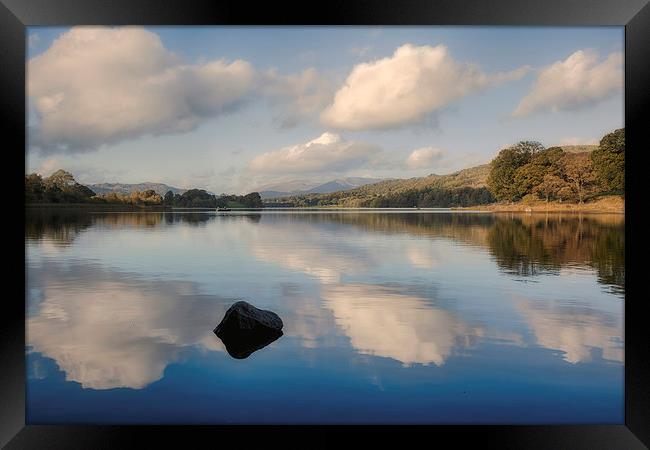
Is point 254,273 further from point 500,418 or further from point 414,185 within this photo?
point 414,185

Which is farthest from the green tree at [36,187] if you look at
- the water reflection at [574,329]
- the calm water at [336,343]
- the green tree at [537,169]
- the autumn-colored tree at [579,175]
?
the water reflection at [574,329]

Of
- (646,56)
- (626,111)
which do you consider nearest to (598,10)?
(646,56)

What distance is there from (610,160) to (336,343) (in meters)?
40.7

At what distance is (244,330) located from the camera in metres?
6.75

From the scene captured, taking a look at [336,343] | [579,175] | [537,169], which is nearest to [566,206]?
[579,175]

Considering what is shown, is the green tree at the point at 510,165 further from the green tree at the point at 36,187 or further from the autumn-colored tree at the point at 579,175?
the green tree at the point at 36,187

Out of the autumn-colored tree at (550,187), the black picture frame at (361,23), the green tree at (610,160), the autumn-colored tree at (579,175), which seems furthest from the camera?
the autumn-colored tree at (550,187)

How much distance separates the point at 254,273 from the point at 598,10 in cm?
987

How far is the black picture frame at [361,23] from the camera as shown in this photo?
383 cm

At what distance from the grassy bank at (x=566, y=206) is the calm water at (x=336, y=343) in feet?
101

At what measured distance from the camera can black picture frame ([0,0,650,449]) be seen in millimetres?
3830

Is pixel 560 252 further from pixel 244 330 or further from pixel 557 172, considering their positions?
pixel 557 172

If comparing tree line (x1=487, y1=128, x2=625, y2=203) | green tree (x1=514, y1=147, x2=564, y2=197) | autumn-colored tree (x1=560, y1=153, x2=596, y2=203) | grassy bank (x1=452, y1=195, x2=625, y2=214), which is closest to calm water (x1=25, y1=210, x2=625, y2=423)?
grassy bank (x1=452, y1=195, x2=625, y2=214)

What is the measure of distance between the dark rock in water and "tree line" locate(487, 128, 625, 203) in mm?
40324
